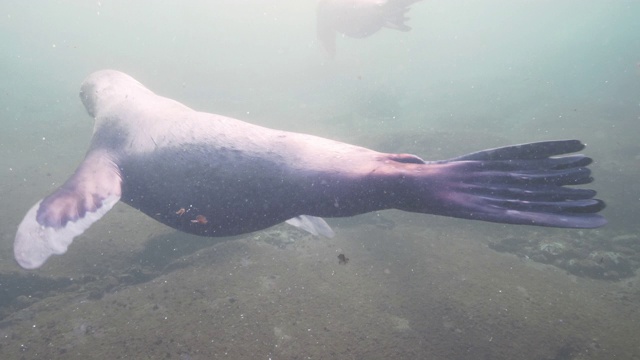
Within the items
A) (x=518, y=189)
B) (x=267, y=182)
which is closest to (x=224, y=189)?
(x=267, y=182)

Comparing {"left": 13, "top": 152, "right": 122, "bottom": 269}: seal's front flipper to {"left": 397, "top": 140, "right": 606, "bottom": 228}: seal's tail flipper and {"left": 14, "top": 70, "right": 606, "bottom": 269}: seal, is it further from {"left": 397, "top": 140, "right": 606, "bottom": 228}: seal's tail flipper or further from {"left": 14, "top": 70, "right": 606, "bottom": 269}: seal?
{"left": 397, "top": 140, "right": 606, "bottom": 228}: seal's tail flipper

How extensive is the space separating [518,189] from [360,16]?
12231 millimetres

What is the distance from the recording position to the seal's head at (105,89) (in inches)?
154

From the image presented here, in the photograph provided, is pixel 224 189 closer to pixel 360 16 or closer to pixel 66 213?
pixel 66 213

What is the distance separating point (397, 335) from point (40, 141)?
13.4 meters

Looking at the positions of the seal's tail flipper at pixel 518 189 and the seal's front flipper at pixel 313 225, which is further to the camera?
the seal's front flipper at pixel 313 225

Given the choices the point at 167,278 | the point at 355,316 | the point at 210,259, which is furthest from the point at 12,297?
the point at 355,316

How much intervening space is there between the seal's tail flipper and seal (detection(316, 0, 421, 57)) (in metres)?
10.2

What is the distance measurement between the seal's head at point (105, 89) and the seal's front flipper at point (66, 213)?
45.4 inches

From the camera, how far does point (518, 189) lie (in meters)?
2.11

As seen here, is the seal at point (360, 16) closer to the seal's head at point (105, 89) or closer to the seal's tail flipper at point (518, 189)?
the seal's head at point (105, 89)

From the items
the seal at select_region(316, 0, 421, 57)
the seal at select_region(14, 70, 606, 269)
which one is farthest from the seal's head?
the seal at select_region(316, 0, 421, 57)

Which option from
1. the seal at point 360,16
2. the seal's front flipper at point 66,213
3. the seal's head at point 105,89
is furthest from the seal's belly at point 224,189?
the seal at point 360,16

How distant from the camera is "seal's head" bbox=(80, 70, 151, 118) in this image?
3.90 metres
